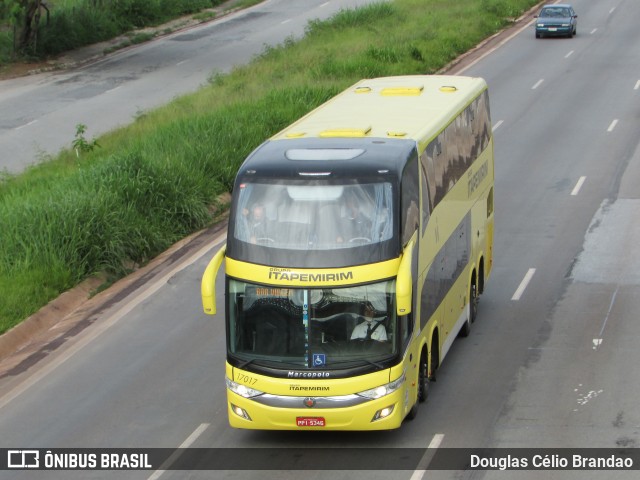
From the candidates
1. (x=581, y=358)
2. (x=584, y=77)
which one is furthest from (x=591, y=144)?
(x=581, y=358)

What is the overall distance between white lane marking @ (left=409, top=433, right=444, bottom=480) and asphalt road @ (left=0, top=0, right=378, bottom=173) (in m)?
21.4

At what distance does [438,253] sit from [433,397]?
6.89 feet

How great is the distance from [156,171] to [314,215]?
1301 cm

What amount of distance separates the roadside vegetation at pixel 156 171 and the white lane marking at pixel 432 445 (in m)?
8.61

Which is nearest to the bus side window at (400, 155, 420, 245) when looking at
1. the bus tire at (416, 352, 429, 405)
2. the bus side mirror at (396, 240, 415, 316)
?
the bus side mirror at (396, 240, 415, 316)

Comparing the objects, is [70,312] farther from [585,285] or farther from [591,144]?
[591,144]

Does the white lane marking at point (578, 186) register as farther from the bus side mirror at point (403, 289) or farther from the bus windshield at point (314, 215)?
the bus side mirror at point (403, 289)

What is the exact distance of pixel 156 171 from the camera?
28234 mm

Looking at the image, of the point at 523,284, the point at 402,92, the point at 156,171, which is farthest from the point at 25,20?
the point at 402,92

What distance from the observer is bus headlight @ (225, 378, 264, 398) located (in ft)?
52.5

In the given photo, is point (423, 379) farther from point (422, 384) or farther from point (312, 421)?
point (312, 421)

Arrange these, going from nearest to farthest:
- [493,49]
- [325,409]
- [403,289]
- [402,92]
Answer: [403,289], [325,409], [402,92], [493,49]

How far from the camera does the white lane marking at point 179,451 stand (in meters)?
15.9

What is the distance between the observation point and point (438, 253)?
18.5m
